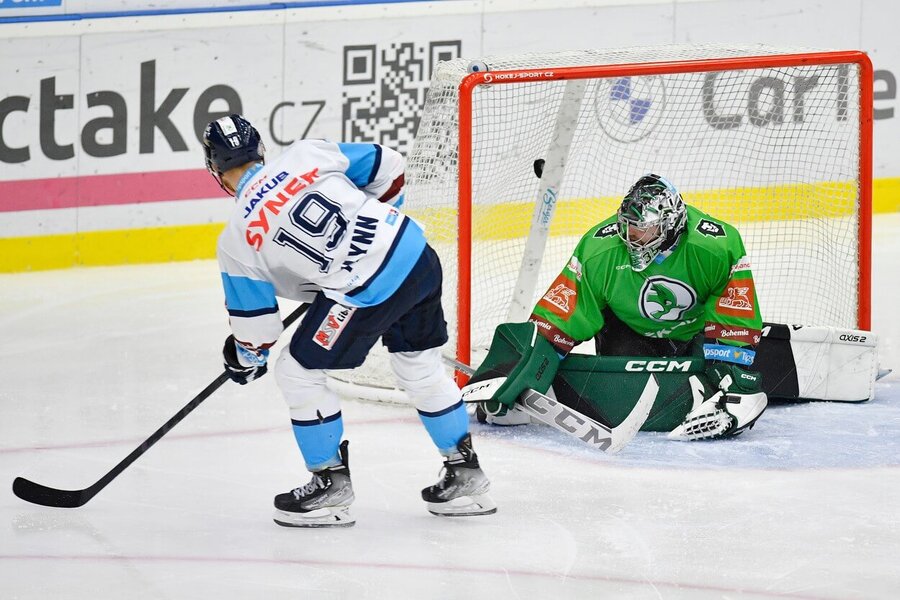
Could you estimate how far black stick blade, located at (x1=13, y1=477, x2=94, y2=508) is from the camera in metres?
3.17

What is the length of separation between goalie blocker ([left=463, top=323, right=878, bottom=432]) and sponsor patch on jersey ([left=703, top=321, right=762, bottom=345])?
10cm

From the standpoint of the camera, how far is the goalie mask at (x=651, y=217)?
368cm

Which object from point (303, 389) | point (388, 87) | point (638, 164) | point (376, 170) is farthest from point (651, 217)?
point (388, 87)

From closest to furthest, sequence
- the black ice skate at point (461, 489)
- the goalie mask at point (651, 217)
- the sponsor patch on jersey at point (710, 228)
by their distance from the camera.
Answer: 1. the black ice skate at point (461, 489)
2. the goalie mask at point (651, 217)
3. the sponsor patch on jersey at point (710, 228)

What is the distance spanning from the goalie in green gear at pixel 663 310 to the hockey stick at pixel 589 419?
64mm

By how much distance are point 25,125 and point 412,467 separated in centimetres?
395

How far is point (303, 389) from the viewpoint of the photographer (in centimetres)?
289

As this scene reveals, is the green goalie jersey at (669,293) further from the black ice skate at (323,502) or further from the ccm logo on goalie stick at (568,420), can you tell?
the black ice skate at (323,502)

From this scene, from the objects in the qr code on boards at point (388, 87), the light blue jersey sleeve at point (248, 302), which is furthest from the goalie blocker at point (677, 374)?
the qr code on boards at point (388, 87)

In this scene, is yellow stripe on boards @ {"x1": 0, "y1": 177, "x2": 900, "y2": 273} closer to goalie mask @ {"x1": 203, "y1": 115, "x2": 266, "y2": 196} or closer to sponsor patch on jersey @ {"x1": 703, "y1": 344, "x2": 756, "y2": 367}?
sponsor patch on jersey @ {"x1": 703, "y1": 344, "x2": 756, "y2": 367}

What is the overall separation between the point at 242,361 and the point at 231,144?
0.46m

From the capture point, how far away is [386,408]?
13.7 feet

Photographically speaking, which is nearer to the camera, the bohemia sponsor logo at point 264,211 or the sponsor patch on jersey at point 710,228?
the bohemia sponsor logo at point 264,211

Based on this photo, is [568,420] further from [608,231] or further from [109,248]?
[109,248]
